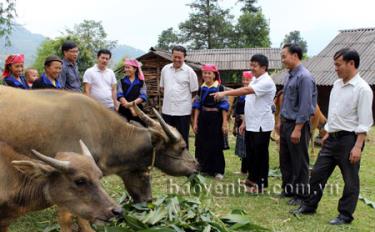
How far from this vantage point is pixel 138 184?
482 centimetres

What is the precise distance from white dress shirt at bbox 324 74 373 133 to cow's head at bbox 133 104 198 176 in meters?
1.78

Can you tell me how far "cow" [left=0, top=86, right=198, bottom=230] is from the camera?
406 cm

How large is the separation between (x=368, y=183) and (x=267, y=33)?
36575mm

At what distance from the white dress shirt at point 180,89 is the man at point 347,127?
8.32 ft

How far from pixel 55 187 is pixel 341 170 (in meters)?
3.43

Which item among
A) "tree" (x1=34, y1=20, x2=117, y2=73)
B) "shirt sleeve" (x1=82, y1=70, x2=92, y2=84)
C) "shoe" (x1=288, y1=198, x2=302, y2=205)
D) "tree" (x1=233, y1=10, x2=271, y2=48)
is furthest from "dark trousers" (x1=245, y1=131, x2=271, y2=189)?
"tree" (x1=233, y1=10, x2=271, y2=48)

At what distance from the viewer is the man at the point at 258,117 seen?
6062 mm

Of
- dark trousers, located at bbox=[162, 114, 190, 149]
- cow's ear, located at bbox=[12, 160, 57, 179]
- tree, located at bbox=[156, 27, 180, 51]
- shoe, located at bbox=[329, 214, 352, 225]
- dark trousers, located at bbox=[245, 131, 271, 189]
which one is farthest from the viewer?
tree, located at bbox=[156, 27, 180, 51]

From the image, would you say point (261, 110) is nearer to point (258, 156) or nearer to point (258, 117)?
point (258, 117)

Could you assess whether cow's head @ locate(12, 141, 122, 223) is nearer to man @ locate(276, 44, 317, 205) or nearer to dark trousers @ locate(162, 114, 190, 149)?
man @ locate(276, 44, 317, 205)

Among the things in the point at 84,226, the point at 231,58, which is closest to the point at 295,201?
the point at 84,226

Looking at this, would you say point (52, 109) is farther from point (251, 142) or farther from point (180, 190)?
point (251, 142)

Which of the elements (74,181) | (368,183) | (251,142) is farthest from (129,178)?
(368,183)

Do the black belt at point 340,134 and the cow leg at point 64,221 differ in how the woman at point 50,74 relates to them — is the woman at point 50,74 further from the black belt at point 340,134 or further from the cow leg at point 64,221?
the black belt at point 340,134
